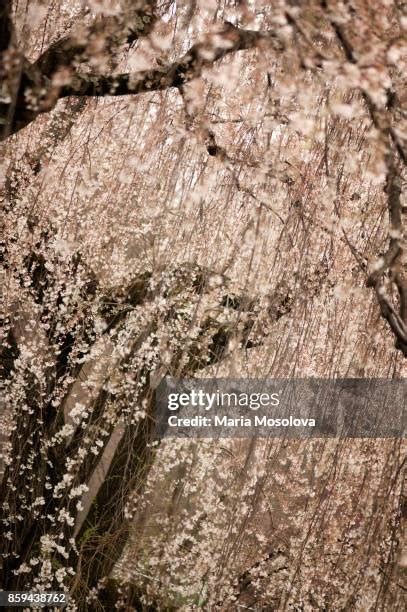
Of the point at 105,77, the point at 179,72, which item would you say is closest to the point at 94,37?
the point at 105,77

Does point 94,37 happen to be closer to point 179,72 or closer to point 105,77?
point 105,77

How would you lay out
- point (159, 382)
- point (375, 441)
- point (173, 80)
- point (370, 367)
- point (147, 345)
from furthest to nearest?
point (159, 382), point (147, 345), point (375, 441), point (370, 367), point (173, 80)

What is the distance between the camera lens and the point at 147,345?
12.5 ft

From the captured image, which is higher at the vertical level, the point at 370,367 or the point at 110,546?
the point at 370,367

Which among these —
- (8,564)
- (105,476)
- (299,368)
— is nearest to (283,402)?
(299,368)

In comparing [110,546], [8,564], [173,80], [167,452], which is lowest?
[8,564]

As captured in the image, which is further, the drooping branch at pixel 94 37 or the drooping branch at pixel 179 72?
the drooping branch at pixel 179 72

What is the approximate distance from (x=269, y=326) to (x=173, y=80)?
163 centimetres

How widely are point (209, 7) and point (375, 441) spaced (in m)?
2.16

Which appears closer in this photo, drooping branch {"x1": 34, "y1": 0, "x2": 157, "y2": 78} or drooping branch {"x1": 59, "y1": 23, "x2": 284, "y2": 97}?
drooping branch {"x1": 34, "y1": 0, "x2": 157, "y2": 78}

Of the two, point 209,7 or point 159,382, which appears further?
point 159,382

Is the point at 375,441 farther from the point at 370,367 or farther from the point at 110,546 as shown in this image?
the point at 110,546

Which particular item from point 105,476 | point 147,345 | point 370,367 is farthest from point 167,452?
point 370,367

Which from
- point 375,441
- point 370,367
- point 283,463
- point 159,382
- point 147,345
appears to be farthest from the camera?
point 283,463
